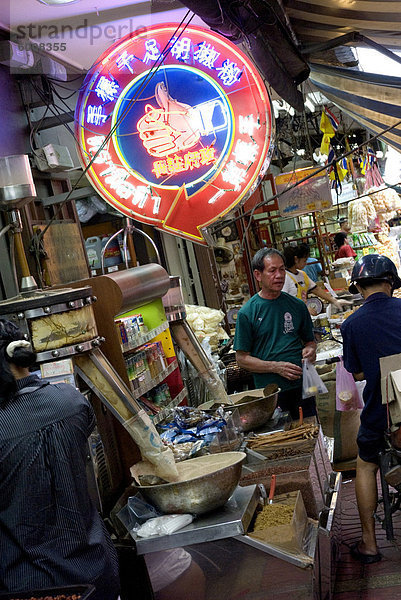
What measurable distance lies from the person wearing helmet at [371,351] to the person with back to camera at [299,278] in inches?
181

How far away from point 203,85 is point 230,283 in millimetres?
7830

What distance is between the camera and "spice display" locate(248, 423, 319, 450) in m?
4.91

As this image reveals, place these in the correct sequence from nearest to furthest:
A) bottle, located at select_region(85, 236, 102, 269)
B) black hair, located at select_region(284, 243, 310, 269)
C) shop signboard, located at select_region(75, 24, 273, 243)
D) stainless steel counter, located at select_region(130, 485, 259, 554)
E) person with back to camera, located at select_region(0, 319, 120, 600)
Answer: person with back to camera, located at select_region(0, 319, 120, 600) → stainless steel counter, located at select_region(130, 485, 259, 554) → shop signboard, located at select_region(75, 24, 273, 243) → bottle, located at select_region(85, 236, 102, 269) → black hair, located at select_region(284, 243, 310, 269)

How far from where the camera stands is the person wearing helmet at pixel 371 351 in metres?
5.17

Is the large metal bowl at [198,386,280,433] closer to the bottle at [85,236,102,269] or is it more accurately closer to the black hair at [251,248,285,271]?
the black hair at [251,248,285,271]

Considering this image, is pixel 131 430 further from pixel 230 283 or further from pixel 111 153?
pixel 230 283

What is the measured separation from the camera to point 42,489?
3018mm

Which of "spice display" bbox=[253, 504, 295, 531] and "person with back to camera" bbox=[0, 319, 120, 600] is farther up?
"person with back to camera" bbox=[0, 319, 120, 600]

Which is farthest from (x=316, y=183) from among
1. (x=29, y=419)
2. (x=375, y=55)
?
(x=29, y=419)

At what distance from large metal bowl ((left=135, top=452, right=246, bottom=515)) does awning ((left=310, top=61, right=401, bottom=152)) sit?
10.1ft

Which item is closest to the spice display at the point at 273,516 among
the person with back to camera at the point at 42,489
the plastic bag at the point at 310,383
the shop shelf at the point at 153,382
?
the person with back to camera at the point at 42,489

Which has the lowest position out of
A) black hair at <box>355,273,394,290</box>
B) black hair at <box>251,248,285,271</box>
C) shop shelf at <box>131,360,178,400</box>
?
shop shelf at <box>131,360,178,400</box>

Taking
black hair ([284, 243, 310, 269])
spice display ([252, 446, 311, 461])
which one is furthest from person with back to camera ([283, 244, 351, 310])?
spice display ([252, 446, 311, 461])

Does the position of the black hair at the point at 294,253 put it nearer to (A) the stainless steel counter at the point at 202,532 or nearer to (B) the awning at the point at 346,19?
(B) the awning at the point at 346,19
